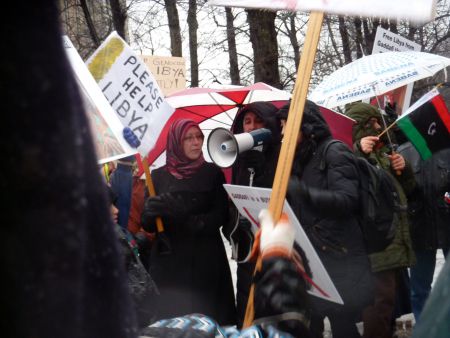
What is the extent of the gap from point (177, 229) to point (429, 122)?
1.73 meters

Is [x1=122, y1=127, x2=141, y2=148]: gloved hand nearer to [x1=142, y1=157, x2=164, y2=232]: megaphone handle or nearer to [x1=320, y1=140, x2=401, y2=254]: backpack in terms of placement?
[x1=142, y1=157, x2=164, y2=232]: megaphone handle

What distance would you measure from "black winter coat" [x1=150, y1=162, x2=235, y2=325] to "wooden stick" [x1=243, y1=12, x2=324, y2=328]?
1.47m

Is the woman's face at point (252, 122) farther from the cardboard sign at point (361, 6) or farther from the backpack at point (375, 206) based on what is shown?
the cardboard sign at point (361, 6)

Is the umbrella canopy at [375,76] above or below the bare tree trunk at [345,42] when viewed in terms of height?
below

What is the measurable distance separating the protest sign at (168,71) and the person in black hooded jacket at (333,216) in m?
5.05

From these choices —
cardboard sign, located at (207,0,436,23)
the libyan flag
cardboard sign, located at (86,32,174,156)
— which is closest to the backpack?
the libyan flag

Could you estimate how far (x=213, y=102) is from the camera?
470cm

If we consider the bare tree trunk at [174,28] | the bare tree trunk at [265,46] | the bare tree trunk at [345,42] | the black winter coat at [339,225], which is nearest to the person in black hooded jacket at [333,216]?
the black winter coat at [339,225]

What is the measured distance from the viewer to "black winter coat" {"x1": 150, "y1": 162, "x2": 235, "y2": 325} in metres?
3.46

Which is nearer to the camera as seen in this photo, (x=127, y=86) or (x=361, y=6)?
(x=361, y=6)

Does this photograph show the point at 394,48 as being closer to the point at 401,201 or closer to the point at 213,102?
the point at 213,102

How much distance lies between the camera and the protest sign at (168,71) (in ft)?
26.2

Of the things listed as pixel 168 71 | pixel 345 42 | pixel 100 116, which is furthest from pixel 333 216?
pixel 345 42

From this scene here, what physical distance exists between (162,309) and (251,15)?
542 centimetres
